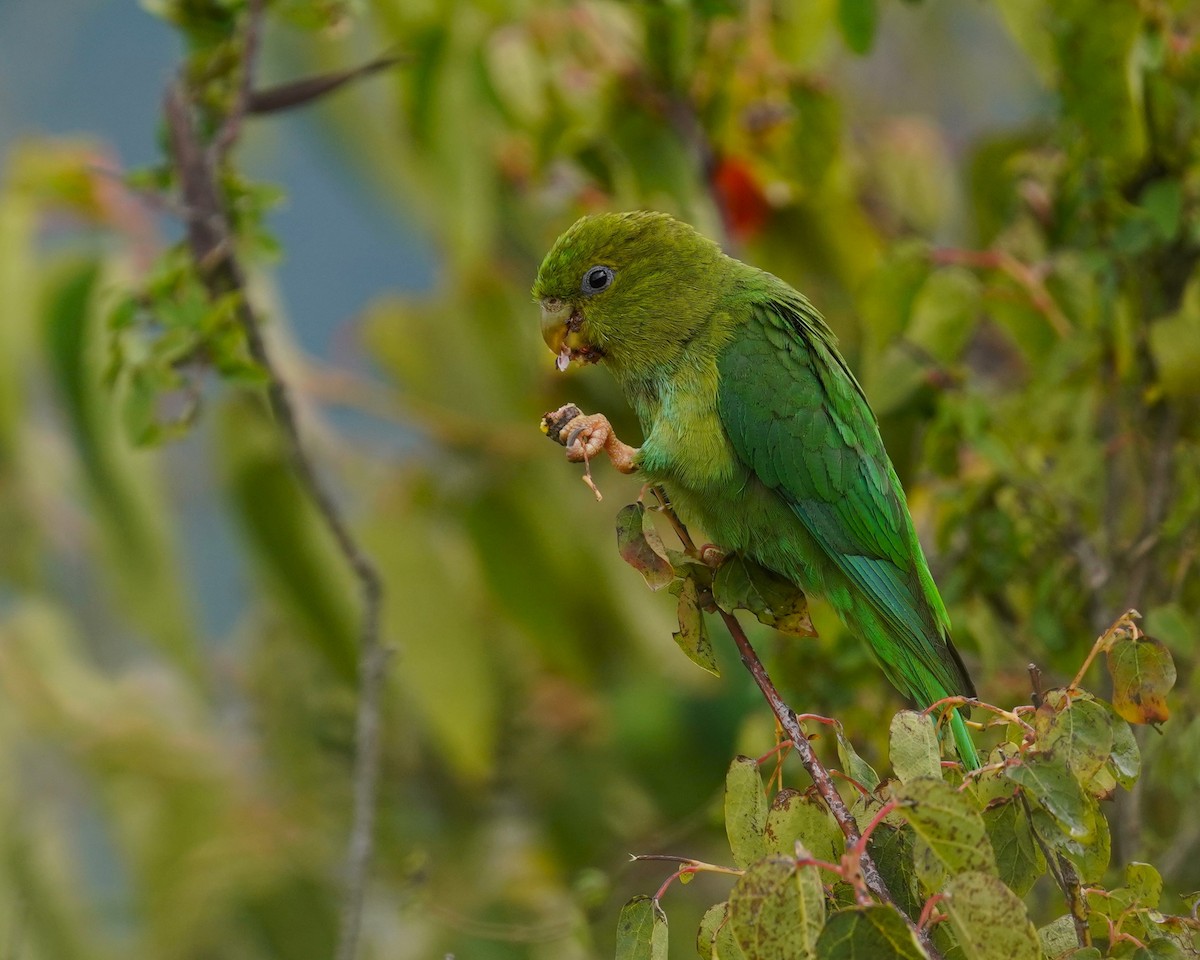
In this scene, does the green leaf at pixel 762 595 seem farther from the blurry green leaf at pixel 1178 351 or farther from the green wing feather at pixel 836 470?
the blurry green leaf at pixel 1178 351

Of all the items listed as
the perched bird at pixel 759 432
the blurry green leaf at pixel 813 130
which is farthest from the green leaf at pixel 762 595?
the blurry green leaf at pixel 813 130

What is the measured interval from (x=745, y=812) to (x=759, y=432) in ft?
2.26

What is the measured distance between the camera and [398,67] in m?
2.53

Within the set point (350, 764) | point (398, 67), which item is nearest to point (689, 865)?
point (398, 67)

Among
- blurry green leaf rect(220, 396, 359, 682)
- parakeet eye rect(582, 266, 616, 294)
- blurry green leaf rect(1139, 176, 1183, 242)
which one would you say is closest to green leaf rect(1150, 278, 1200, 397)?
blurry green leaf rect(1139, 176, 1183, 242)

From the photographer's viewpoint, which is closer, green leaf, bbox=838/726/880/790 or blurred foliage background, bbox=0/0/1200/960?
green leaf, bbox=838/726/880/790

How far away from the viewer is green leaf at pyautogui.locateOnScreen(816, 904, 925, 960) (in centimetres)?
93

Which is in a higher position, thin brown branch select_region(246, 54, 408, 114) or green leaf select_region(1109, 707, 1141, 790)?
thin brown branch select_region(246, 54, 408, 114)

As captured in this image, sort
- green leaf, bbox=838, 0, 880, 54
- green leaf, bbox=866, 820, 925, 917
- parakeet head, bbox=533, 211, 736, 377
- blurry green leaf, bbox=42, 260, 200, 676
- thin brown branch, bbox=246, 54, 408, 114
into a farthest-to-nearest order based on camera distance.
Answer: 1. blurry green leaf, bbox=42, 260, 200, 676
2. green leaf, bbox=838, 0, 880, 54
3. thin brown branch, bbox=246, 54, 408, 114
4. parakeet head, bbox=533, 211, 736, 377
5. green leaf, bbox=866, 820, 925, 917

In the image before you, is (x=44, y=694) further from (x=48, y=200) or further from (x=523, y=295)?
(x=523, y=295)

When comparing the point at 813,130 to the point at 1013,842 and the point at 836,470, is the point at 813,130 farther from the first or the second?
the point at 1013,842

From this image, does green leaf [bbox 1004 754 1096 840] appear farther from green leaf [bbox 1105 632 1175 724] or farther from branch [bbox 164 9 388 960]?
branch [bbox 164 9 388 960]

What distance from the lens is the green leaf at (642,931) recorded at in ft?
3.63

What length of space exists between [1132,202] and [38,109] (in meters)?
4.76
